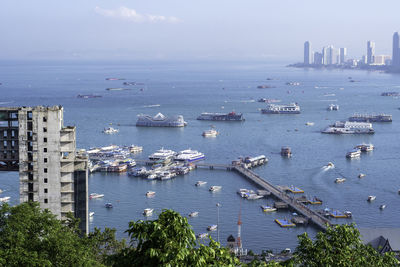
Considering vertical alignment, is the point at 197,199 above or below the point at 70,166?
below

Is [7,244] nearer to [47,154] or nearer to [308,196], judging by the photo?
[47,154]

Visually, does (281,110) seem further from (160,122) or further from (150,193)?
(150,193)

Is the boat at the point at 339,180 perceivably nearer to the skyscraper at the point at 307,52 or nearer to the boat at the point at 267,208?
the boat at the point at 267,208

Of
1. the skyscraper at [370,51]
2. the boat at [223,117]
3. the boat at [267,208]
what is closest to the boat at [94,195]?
the boat at [267,208]

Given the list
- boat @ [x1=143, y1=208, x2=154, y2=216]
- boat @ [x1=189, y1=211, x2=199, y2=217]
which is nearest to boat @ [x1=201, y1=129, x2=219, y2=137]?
boat @ [x1=143, y1=208, x2=154, y2=216]

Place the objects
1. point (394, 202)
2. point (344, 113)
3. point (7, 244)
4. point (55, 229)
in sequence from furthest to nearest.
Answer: point (344, 113), point (394, 202), point (55, 229), point (7, 244)

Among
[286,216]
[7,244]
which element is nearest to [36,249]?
[7,244]

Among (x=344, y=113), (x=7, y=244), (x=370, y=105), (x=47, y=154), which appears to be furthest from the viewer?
(x=370, y=105)
